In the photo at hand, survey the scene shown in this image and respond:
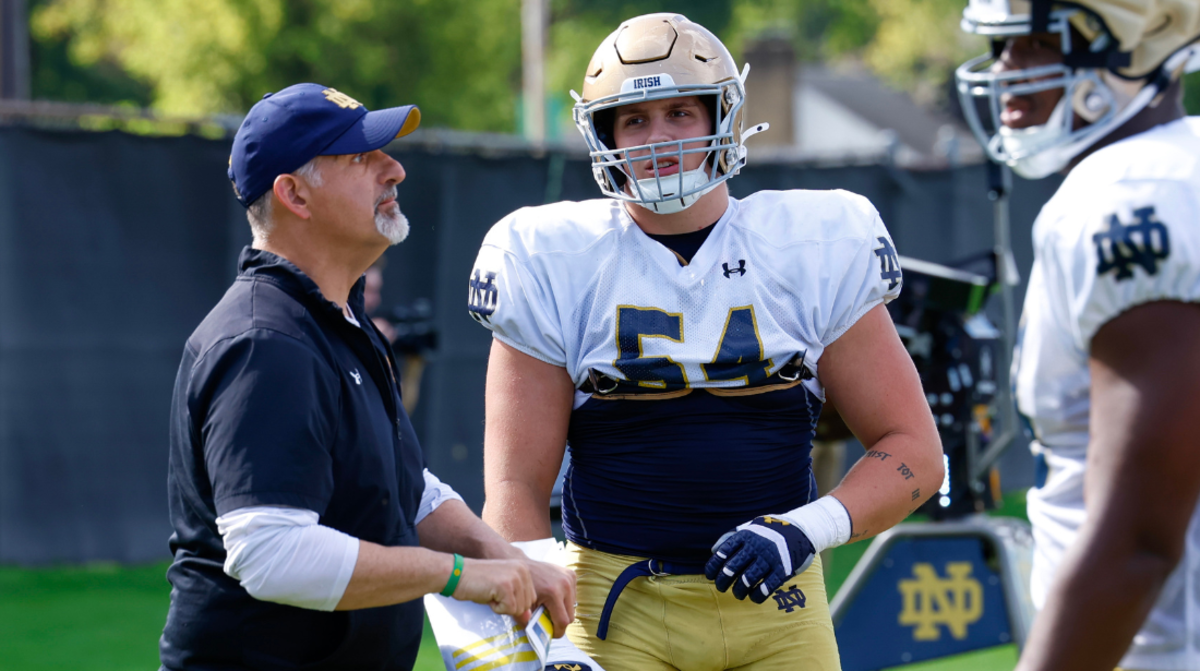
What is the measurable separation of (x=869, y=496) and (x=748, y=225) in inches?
23.6

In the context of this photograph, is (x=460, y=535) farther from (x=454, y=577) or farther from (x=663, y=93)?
(x=663, y=93)

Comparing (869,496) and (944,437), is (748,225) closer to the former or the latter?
(869,496)

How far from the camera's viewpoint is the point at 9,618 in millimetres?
5676

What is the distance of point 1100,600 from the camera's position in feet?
5.01

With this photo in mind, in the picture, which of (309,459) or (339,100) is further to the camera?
(339,100)

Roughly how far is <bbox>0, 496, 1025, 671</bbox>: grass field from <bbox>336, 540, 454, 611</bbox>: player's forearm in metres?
2.99

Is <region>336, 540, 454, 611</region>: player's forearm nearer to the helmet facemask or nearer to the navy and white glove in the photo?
the navy and white glove

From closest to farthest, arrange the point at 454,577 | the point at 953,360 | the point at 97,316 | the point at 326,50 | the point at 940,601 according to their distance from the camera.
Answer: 1. the point at 454,577
2. the point at 940,601
3. the point at 953,360
4. the point at 97,316
5. the point at 326,50

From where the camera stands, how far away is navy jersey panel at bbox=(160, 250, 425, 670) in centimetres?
190

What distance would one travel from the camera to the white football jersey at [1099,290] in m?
1.52

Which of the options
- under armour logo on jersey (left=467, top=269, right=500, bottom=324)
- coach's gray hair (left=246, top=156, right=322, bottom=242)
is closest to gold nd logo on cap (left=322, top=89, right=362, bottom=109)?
coach's gray hair (left=246, top=156, right=322, bottom=242)

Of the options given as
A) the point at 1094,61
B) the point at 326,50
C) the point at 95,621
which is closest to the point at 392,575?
the point at 1094,61

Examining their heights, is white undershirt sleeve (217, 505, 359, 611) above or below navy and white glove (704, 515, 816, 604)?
above

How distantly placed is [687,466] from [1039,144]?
0.90 metres
